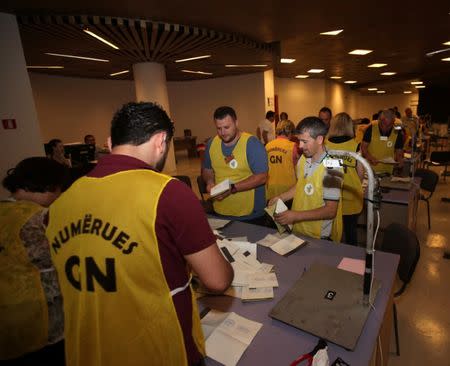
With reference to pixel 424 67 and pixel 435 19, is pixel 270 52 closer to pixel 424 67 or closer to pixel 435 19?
pixel 435 19

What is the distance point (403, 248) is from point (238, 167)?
1414mm

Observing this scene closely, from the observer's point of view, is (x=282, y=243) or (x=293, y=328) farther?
(x=282, y=243)

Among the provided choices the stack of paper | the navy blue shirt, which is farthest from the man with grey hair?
the stack of paper

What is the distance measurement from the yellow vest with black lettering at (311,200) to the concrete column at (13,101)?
3865mm

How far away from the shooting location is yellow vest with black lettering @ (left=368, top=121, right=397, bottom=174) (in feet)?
13.3

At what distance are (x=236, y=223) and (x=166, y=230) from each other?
1603 millimetres

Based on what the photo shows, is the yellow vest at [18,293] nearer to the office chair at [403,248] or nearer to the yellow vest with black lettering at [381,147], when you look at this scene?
the office chair at [403,248]

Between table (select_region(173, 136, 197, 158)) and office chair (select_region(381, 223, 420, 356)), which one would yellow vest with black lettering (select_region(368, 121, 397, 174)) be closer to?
office chair (select_region(381, 223, 420, 356))

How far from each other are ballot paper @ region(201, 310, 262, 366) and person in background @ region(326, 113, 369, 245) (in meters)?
1.92

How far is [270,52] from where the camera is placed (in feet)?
23.3

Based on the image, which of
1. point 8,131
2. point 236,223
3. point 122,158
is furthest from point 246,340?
point 8,131

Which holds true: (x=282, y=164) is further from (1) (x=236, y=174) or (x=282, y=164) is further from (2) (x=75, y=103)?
(2) (x=75, y=103)

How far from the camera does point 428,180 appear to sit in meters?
3.85

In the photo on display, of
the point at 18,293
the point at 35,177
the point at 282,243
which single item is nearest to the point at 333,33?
the point at 282,243
